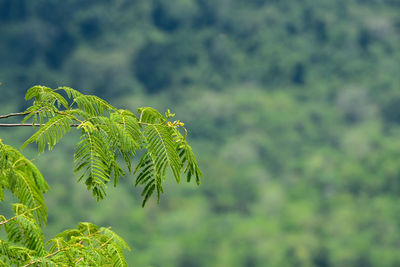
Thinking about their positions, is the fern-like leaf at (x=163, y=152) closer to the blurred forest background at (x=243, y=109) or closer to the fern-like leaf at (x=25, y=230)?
the fern-like leaf at (x=25, y=230)

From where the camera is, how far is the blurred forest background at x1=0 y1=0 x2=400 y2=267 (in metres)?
65.2

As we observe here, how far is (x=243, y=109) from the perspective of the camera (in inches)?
3292

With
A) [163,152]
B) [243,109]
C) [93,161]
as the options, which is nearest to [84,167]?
[93,161]

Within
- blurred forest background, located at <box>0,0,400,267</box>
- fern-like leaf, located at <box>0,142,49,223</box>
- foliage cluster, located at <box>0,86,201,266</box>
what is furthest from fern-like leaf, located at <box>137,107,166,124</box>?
blurred forest background, located at <box>0,0,400,267</box>

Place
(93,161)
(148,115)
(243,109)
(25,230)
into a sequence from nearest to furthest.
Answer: (93,161), (25,230), (148,115), (243,109)

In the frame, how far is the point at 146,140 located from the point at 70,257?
47 cm

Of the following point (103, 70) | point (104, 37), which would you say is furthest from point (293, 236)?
point (104, 37)

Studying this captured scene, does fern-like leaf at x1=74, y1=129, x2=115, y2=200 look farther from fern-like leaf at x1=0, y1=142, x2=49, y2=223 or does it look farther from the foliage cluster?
fern-like leaf at x1=0, y1=142, x2=49, y2=223

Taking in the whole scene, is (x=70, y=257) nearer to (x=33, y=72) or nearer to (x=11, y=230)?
(x=11, y=230)

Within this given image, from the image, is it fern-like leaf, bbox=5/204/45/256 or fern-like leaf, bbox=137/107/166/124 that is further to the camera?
fern-like leaf, bbox=137/107/166/124

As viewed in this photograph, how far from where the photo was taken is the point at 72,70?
84.8 m

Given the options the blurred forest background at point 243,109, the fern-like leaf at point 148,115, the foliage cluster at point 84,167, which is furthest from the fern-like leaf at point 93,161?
the blurred forest background at point 243,109

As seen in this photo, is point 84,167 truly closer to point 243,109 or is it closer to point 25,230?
point 25,230

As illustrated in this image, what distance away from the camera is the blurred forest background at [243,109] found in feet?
214
